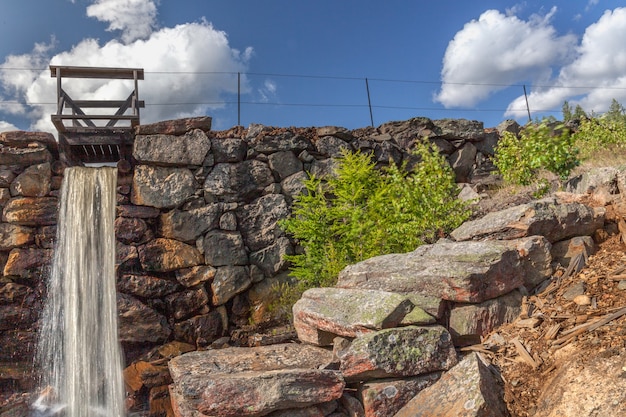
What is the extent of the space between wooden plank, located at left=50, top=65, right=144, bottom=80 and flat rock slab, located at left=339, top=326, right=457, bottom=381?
307 inches

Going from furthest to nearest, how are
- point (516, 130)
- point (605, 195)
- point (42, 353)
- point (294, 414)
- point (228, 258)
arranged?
1. point (516, 130)
2. point (228, 258)
3. point (42, 353)
4. point (605, 195)
5. point (294, 414)

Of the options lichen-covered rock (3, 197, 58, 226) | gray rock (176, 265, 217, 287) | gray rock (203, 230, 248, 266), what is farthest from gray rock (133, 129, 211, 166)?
gray rock (176, 265, 217, 287)

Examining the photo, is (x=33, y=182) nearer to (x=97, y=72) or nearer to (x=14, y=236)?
(x=14, y=236)

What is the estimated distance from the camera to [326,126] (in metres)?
9.96

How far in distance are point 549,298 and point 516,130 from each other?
364 inches

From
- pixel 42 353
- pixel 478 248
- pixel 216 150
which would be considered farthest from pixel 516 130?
pixel 42 353

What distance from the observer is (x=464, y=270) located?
3582mm

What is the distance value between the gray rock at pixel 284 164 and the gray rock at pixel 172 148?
1.32 meters

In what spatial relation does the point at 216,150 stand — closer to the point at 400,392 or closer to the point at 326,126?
the point at 326,126

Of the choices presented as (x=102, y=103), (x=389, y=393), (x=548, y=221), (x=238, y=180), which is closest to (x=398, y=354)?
(x=389, y=393)

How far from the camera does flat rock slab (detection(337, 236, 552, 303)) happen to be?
3537 millimetres

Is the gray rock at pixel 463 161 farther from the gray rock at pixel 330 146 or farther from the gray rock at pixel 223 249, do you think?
the gray rock at pixel 223 249

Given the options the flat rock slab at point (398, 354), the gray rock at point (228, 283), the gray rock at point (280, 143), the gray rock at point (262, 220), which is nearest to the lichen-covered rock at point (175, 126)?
the gray rock at point (280, 143)

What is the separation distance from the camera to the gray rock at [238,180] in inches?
352
